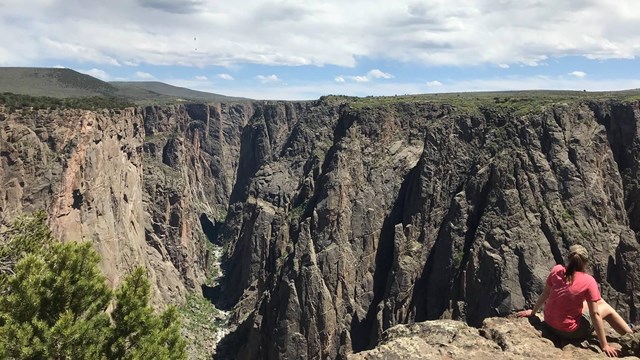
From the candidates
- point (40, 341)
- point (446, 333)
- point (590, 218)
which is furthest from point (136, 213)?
point (446, 333)

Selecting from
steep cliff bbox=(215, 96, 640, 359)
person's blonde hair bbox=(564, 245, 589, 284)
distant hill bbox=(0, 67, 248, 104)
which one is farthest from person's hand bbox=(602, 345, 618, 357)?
distant hill bbox=(0, 67, 248, 104)

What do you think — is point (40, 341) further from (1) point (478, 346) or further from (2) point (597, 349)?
(2) point (597, 349)

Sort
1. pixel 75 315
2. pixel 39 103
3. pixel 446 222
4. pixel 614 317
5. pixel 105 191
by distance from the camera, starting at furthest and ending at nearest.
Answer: pixel 105 191 < pixel 446 222 < pixel 39 103 < pixel 75 315 < pixel 614 317

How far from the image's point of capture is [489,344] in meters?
14.3

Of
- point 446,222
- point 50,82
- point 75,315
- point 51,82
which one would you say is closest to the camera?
point 75,315

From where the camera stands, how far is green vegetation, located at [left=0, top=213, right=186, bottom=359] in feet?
54.1

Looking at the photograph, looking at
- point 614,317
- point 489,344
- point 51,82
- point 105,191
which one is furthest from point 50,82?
point 614,317

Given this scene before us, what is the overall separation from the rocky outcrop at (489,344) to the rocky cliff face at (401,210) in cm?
5525

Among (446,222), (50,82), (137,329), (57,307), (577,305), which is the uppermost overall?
(50,82)

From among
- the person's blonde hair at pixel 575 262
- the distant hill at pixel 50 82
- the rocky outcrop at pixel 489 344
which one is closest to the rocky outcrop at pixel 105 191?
the distant hill at pixel 50 82

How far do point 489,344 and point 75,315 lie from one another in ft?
47.8

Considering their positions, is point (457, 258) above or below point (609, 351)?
below

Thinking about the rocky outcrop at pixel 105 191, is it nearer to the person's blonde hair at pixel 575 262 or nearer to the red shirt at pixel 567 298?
the red shirt at pixel 567 298

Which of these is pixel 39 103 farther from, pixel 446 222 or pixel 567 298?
pixel 567 298
